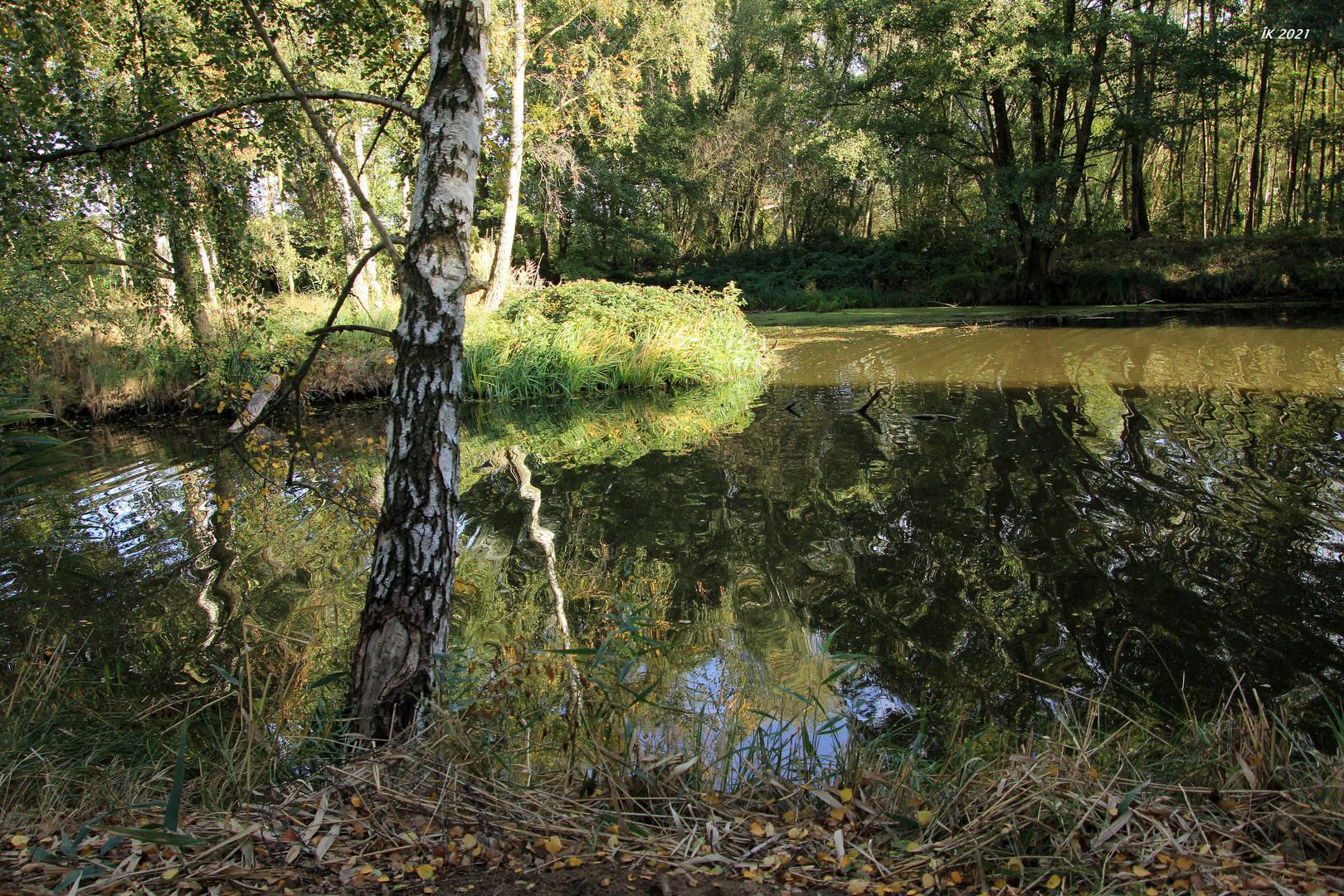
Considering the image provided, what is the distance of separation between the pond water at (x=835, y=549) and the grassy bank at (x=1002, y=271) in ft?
37.1

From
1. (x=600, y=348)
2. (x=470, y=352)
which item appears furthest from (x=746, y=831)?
(x=470, y=352)

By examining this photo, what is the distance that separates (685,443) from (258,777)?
6.69 metres

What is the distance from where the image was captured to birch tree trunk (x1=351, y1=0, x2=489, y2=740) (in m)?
2.80

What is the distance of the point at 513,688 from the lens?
128 inches

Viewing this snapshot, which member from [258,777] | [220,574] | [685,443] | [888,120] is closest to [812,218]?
[888,120]

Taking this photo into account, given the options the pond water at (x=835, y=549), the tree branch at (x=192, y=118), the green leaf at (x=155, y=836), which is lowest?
the pond water at (x=835, y=549)

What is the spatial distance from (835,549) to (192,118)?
4.21 metres

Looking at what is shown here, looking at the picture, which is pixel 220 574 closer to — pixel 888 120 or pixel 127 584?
pixel 127 584

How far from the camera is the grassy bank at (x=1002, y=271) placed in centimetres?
1914

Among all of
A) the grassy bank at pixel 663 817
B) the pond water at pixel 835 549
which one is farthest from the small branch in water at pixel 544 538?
the grassy bank at pixel 663 817

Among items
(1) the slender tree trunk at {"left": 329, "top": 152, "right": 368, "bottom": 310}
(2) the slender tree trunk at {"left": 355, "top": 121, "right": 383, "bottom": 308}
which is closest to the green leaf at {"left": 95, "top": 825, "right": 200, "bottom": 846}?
(1) the slender tree trunk at {"left": 329, "top": 152, "right": 368, "bottom": 310}

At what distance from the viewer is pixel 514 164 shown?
52.3 ft

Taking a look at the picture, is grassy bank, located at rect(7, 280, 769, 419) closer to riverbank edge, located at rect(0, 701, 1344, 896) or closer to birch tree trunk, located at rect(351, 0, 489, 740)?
birch tree trunk, located at rect(351, 0, 489, 740)

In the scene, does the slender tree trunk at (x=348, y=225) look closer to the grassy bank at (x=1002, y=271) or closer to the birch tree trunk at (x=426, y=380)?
the birch tree trunk at (x=426, y=380)
